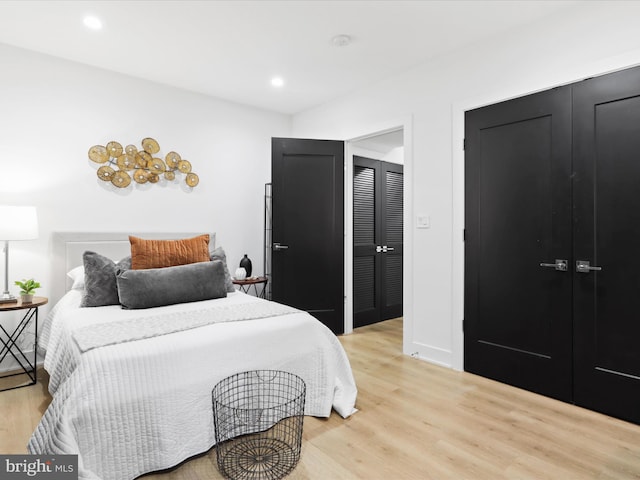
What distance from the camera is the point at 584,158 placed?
250 cm

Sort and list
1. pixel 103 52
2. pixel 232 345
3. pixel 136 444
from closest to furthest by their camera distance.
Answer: pixel 136 444 → pixel 232 345 → pixel 103 52

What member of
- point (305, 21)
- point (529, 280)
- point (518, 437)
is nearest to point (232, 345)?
point (518, 437)

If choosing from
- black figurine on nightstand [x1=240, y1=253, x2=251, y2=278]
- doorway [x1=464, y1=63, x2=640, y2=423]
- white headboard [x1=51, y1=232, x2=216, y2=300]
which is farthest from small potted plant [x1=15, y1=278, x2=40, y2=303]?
doorway [x1=464, y1=63, x2=640, y2=423]

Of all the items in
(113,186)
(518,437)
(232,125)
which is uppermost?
(232,125)

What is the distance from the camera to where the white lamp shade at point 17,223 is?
2.74m

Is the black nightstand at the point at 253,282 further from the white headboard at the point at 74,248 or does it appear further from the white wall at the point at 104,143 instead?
the white headboard at the point at 74,248

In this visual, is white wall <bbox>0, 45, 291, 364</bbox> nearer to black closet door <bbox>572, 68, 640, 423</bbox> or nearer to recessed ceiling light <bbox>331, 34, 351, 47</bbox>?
recessed ceiling light <bbox>331, 34, 351, 47</bbox>

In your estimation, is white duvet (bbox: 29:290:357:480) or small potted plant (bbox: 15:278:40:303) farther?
small potted plant (bbox: 15:278:40:303)

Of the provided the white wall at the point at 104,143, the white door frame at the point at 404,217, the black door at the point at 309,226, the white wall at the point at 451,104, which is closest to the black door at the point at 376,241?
the white door frame at the point at 404,217

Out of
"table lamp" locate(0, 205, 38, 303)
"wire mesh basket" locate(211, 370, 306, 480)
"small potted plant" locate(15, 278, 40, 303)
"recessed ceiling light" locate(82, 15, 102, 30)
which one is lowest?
"wire mesh basket" locate(211, 370, 306, 480)

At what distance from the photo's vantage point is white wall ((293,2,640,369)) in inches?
97.1

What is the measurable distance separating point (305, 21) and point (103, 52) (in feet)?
5.96

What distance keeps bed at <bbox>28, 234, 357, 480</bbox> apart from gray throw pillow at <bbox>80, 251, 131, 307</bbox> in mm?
107

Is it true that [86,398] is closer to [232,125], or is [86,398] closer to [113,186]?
[113,186]
